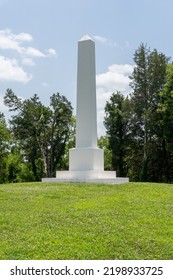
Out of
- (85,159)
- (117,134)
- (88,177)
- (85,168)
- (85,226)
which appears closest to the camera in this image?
(85,226)

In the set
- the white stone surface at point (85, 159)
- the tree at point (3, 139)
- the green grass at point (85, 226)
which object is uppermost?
the tree at point (3, 139)

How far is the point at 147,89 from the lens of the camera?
3039 cm

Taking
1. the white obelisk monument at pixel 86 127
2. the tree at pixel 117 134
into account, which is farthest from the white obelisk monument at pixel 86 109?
the tree at pixel 117 134

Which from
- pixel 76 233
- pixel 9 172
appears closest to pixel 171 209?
pixel 76 233

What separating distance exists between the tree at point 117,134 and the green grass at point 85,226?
848 inches

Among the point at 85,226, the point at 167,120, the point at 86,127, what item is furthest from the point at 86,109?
the point at 167,120

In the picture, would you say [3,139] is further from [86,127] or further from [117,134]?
[86,127]

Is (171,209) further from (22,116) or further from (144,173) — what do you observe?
(22,116)

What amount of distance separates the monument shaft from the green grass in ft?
17.0

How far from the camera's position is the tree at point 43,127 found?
1364 inches

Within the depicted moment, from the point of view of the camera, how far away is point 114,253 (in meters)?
5.72

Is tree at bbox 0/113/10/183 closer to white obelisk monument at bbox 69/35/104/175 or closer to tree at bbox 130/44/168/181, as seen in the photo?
tree at bbox 130/44/168/181

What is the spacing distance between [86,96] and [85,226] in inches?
393

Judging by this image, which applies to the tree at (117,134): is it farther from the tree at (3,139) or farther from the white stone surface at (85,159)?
the white stone surface at (85,159)
